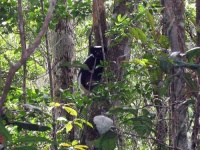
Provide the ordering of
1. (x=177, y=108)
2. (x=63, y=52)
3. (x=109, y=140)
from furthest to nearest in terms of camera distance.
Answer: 1. (x=63, y=52)
2. (x=177, y=108)
3. (x=109, y=140)

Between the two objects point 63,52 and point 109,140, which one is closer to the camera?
point 109,140

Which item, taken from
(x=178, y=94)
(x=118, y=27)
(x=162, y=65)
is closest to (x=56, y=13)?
(x=118, y=27)

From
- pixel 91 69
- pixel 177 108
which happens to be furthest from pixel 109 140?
pixel 91 69

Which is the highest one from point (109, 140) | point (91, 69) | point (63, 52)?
point (63, 52)

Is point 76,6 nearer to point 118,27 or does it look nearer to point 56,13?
point 56,13

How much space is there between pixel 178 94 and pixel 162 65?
1.14 ft

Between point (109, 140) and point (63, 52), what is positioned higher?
point (63, 52)

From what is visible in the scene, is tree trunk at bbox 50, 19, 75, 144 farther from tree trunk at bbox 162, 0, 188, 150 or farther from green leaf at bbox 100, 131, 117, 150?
green leaf at bbox 100, 131, 117, 150

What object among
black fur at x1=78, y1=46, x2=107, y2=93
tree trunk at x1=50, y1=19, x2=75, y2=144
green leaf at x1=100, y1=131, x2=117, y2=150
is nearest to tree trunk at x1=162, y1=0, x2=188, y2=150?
green leaf at x1=100, y1=131, x2=117, y2=150

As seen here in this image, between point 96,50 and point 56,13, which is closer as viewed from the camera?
point 56,13

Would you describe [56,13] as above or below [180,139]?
above

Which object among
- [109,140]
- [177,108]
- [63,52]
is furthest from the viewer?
[63,52]

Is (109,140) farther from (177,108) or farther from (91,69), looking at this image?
(91,69)

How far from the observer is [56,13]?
10.6 ft
